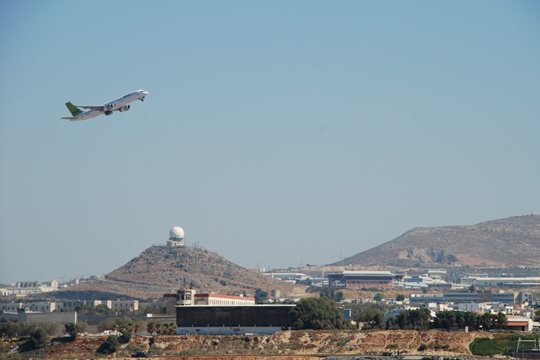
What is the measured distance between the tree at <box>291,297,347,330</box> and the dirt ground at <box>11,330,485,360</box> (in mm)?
7088

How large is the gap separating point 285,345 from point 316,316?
15370mm

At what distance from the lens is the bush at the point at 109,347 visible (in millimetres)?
161125

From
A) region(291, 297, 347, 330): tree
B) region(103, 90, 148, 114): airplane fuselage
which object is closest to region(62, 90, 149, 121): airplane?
region(103, 90, 148, 114): airplane fuselage

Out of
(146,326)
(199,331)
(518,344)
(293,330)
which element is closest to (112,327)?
(146,326)

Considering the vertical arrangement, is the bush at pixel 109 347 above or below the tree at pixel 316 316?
below

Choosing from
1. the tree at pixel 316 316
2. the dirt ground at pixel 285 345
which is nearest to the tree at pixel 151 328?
the dirt ground at pixel 285 345

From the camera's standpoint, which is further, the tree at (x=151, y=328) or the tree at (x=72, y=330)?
the tree at (x=151, y=328)

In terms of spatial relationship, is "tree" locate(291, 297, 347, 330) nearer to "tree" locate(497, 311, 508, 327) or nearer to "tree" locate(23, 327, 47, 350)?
"tree" locate(497, 311, 508, 327)

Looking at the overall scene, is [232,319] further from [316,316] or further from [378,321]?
[378,321]

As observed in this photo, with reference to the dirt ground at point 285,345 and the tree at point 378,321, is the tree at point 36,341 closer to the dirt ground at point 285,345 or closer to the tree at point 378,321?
the dirt ground at point 285,345

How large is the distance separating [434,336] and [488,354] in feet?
32.2

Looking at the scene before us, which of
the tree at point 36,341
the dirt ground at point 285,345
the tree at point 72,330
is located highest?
the tree at point 72,330

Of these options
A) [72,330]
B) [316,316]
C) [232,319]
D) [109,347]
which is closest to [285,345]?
[316,316]

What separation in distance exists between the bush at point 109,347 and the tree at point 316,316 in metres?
22.9
